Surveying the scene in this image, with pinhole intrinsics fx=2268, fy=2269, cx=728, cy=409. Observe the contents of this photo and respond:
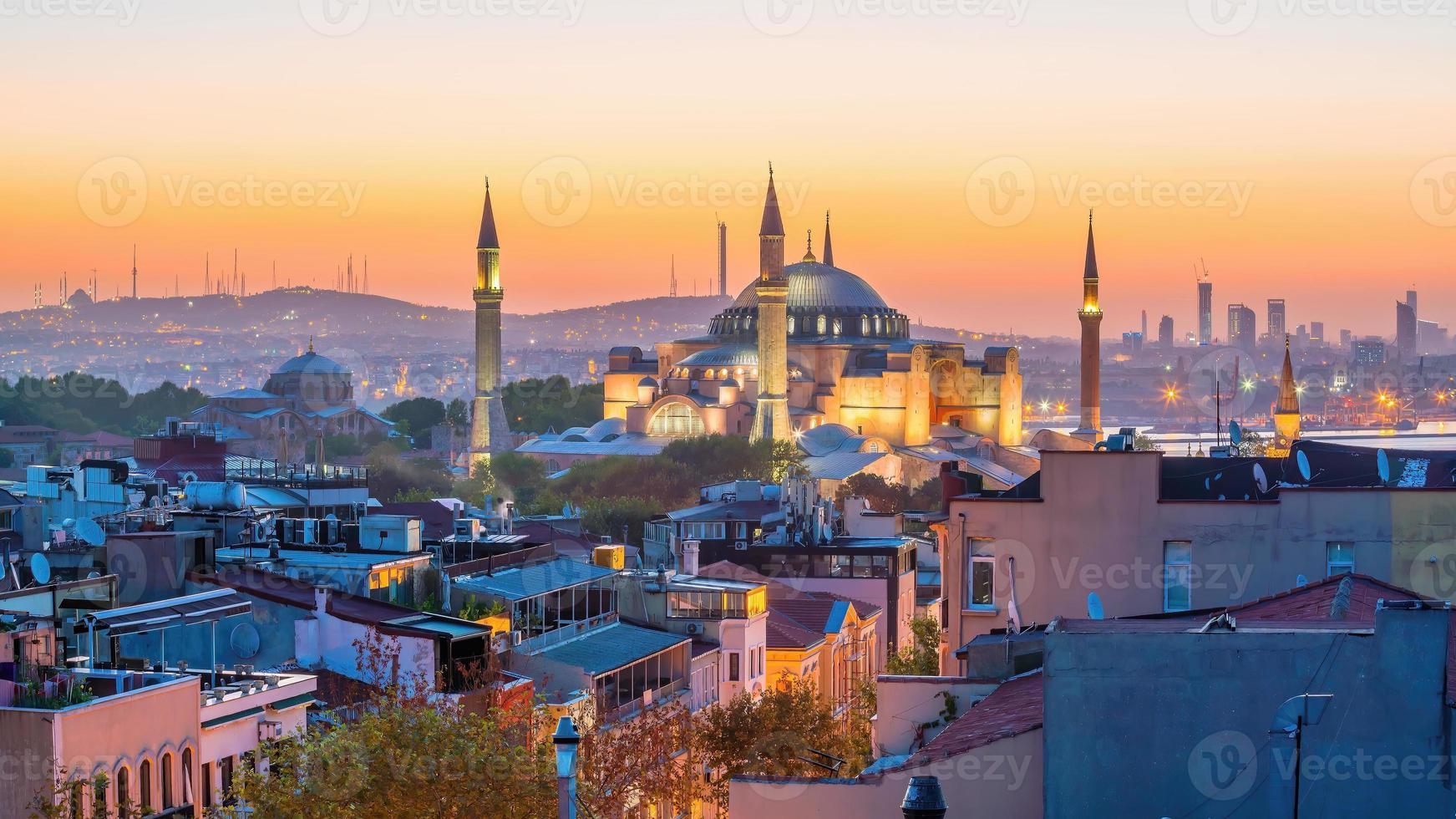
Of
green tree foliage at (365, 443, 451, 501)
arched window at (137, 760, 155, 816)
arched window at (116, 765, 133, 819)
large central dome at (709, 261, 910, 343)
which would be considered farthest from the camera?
large central dome at (709, 261, 910, 343)

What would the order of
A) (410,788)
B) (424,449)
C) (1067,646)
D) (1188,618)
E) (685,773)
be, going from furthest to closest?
(424,449) < (685,773) < (410,788) < (1188,618) < (1067,646)

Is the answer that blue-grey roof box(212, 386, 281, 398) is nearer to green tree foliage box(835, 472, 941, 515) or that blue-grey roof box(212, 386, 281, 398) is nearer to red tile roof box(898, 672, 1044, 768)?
green tree foliage box(835, 472, 941, 515)

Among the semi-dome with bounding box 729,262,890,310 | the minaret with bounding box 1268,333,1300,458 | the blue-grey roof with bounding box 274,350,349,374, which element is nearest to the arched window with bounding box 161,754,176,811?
the minaret with bounding box 1268,333,1300,458

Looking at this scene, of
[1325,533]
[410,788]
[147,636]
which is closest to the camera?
[410,788]

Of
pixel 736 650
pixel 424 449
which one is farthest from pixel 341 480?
pixel 424 449

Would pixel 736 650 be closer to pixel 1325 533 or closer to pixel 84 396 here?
pixel 1325 533

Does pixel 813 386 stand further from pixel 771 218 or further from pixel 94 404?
pixel 94 404
